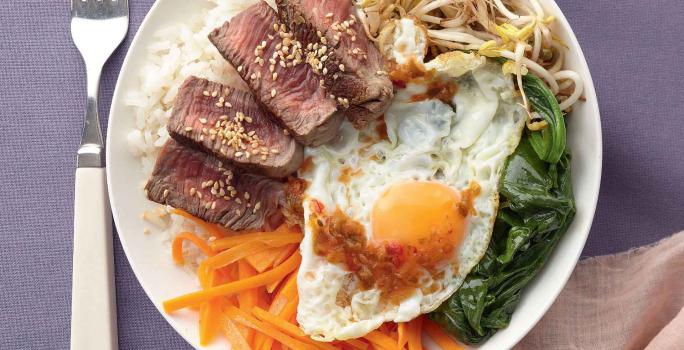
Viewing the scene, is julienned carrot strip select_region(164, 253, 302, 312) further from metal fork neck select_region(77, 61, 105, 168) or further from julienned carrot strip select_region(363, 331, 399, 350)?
metal fork neck select_region(77, 61, 105, 168)

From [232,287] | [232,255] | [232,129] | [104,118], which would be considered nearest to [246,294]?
[232,287]

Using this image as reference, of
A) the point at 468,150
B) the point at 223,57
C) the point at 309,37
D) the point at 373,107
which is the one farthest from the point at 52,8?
the point at 468,150

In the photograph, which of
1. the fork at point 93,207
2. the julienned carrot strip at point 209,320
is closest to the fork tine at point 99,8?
Result: the fork at point 93,207

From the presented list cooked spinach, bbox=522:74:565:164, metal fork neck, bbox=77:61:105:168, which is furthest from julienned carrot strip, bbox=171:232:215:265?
cooked spinach, bbox=522:74:565:164

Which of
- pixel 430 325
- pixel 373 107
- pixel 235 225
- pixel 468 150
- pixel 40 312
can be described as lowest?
pixel 40 312

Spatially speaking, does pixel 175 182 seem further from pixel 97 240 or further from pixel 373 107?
pixel 373 107

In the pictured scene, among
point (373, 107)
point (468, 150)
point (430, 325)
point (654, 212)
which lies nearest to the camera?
point (373, 107)
